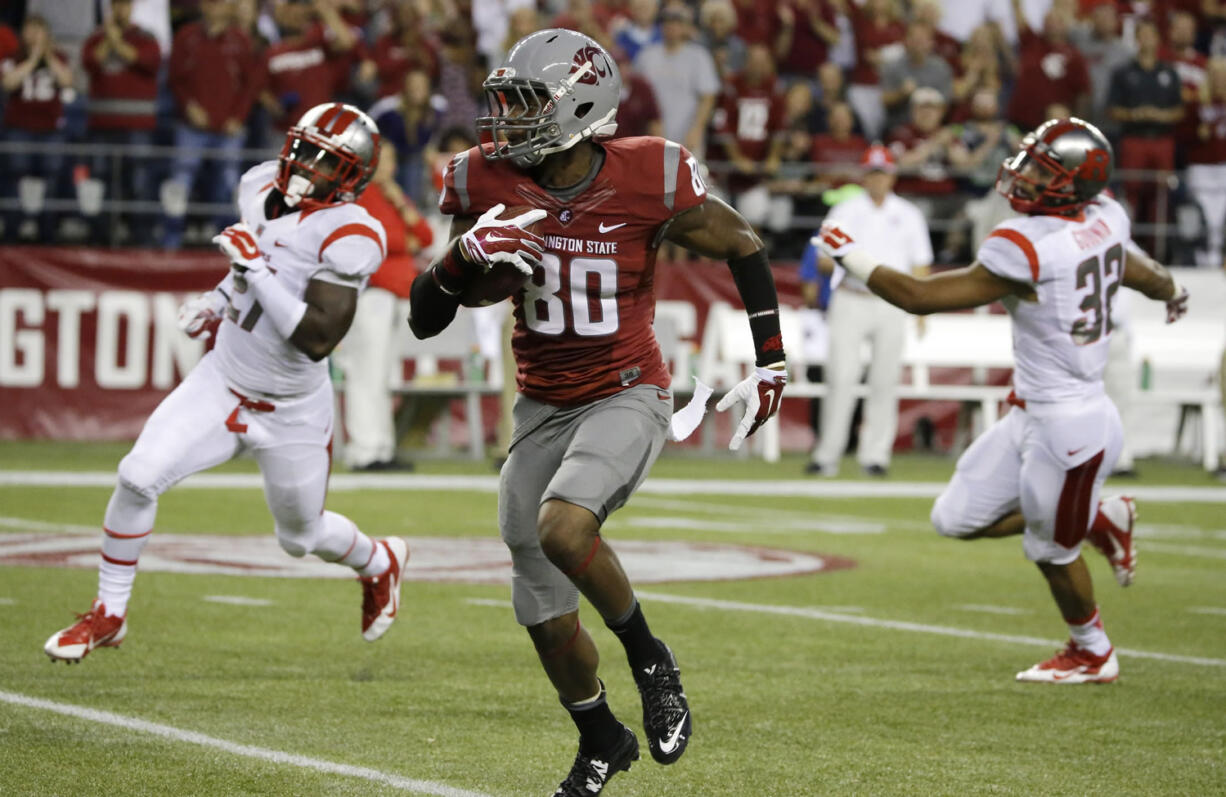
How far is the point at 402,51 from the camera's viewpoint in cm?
1619

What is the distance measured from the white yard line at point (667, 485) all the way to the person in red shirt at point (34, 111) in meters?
3.33

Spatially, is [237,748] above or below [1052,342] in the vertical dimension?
below

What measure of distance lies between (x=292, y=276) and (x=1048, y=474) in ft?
9.03

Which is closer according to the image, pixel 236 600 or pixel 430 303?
pixel 430 303

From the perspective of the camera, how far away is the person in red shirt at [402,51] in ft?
53.0

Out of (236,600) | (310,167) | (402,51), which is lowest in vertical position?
(236,600)

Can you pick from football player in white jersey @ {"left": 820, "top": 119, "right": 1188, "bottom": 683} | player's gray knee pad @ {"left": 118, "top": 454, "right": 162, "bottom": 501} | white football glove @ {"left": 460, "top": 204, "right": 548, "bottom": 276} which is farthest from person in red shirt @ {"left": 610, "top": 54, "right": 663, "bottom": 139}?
white football glove @ {"left": 460, "top": 204, "right": 548, "bottom": 276}

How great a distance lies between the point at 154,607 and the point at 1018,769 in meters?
3.84

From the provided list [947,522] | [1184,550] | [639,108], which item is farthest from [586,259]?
[639,108]

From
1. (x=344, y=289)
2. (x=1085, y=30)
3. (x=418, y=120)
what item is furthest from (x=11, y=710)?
(x=1085, y=30)

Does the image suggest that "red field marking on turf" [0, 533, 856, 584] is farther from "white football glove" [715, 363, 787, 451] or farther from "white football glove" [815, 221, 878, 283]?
"white football glove" [715, 363, 787, 451]

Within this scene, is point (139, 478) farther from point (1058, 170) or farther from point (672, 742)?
point (1058, 170)

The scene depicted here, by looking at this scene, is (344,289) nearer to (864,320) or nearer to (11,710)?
(11,710)

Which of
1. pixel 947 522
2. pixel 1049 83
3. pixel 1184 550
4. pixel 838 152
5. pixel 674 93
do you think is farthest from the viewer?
pixel 1049 83
